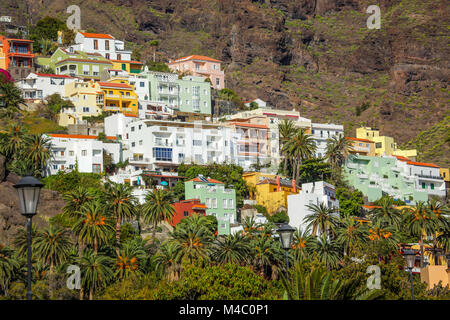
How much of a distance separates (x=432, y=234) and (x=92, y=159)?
44.3 metres

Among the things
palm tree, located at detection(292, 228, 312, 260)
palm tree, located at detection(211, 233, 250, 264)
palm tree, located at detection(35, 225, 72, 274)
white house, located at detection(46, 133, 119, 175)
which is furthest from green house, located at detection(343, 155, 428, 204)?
palm tree, located at detection(35, 225, 72, 274)

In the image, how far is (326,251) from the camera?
277ft

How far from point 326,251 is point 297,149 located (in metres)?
37.2

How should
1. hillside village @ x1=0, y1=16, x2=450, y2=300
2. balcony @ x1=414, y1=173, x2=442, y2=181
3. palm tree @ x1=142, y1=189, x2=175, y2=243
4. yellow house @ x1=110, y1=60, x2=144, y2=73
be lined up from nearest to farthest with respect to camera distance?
1. palm tree @ x1=142, y1=189, x2=175, y2=243
2. hillside village @ x1=0, y1=16, x2=450, y2=300
3. balcony @ x1=414, y1=173, x2=442, y2=181
4. yellow house @ x1=110, y1=60, x2=144, y2=73

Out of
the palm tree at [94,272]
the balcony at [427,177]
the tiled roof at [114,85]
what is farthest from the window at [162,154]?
the palm tree at [94,272]

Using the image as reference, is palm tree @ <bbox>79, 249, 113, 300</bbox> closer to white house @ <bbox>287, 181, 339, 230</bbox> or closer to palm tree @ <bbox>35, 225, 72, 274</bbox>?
palm tree @ <bbox>35, 225, 72, 274</bbox>

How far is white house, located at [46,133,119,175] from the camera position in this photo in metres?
109

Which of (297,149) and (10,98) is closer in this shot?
(297,149)

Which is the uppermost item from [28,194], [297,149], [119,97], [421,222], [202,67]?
[202,67]

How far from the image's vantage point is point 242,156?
126 metres

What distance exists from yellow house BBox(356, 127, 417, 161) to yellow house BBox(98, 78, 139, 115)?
137 ft

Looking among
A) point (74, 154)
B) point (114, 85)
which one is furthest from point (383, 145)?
point (74, 154)

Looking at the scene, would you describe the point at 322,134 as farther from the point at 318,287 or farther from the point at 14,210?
the point at 318,287
